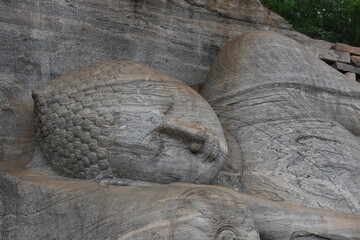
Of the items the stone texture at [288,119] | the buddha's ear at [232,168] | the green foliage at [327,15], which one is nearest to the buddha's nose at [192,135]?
the buddha's ear at [232,168]

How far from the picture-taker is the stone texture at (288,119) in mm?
3943

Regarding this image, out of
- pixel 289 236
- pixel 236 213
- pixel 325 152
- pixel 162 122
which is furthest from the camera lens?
pixel 325 152

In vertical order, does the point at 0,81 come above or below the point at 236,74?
below

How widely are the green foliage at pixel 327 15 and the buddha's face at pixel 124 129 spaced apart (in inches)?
189

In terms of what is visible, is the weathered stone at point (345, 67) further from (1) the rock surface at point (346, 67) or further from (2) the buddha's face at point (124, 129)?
(2) the buddha's face at point (124, 129)

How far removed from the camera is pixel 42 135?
11.6ft

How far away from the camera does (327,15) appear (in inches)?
331

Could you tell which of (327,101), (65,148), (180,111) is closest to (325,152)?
(327,101)

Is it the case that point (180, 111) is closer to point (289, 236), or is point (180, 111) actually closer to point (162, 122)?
point (162, 122)

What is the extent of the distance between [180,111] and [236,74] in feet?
2.46

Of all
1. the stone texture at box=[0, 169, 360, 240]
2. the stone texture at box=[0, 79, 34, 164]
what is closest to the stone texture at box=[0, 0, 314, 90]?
the stone texture at box=[0, 79, 34, 164]

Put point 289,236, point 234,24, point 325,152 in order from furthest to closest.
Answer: point 234,24, point 325,152, point 289,236

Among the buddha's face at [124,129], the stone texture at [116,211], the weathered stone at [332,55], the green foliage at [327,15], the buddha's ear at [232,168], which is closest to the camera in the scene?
the stone texture at [116,211]

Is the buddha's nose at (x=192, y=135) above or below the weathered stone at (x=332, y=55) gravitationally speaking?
below
